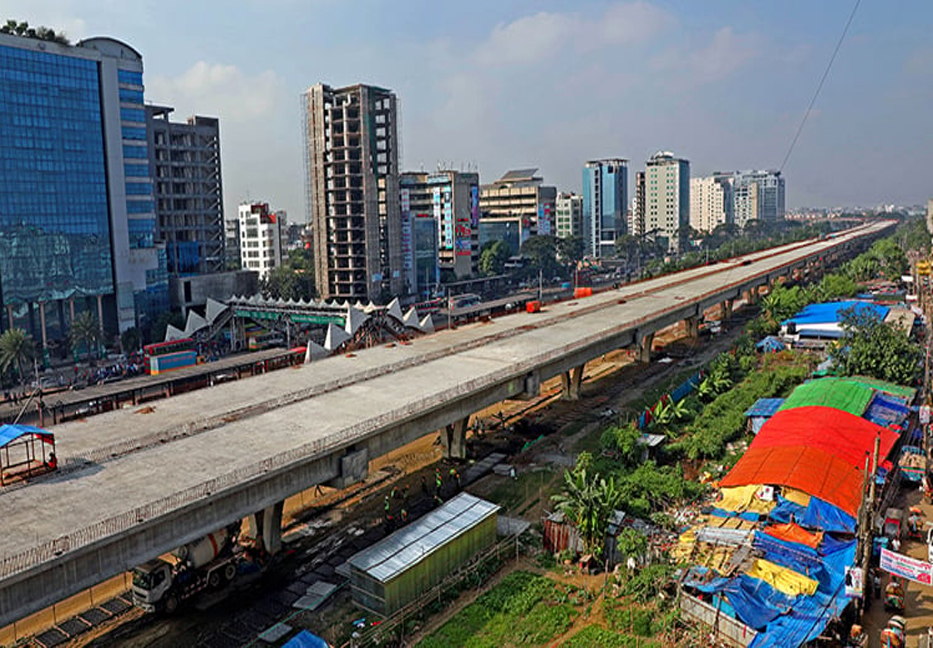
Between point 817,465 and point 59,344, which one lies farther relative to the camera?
point 59,344

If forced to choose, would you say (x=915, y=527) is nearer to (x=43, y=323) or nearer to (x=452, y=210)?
(x=43, y=323)

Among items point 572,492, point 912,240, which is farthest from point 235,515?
point 912,240

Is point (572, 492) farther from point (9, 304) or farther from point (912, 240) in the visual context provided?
point (912, 240)

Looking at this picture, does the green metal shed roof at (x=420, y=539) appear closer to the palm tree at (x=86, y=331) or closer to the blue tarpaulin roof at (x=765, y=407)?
the blue tarpaulin roof at (x=765, y=407)

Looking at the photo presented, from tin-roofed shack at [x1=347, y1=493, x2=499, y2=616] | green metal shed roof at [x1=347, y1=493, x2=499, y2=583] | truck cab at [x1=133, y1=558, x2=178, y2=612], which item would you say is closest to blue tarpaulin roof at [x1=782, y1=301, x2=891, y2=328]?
green metal shed roof at [x1=347, y1=493, x2=499, y2=583]

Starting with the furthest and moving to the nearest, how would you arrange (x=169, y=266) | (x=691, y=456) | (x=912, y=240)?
(x=912, y=240), (x=169, y=266), (x=691, y=456)

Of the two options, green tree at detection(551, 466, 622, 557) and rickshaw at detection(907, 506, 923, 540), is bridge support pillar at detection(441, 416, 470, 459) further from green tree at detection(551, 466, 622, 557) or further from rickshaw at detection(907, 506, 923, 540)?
rickshaw at detection(907, 506, 923, 540)

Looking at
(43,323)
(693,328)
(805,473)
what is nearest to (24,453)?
(805,473)
